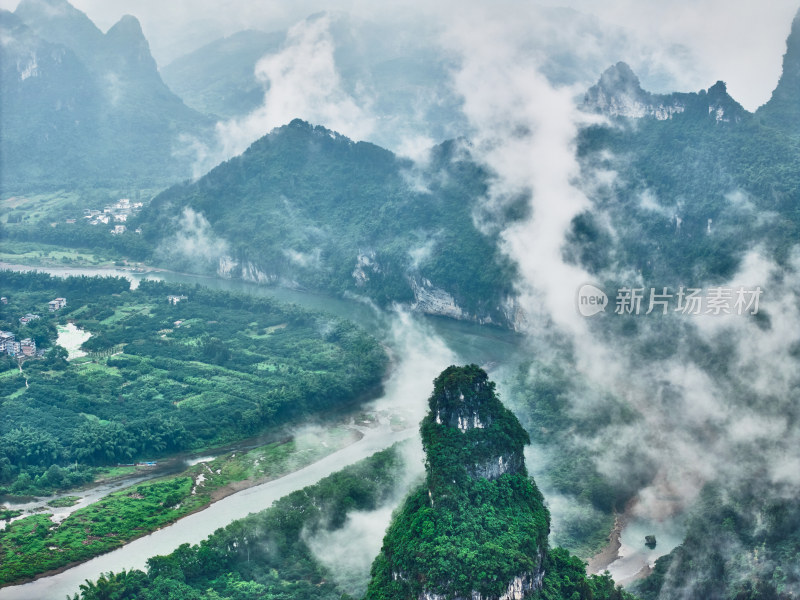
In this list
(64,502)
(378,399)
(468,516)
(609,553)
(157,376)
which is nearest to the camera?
(468,516)

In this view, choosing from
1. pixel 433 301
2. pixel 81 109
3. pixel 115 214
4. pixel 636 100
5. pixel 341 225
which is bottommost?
pixel 433 301

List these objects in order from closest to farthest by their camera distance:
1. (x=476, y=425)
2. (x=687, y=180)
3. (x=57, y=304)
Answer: (x=476, y=425), (x=687, y=180), (x=57, y=304)

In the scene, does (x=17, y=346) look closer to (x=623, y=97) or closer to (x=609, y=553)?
(x=609, y=553)

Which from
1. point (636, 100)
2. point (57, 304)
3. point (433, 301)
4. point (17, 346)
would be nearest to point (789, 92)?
point (636, 100)

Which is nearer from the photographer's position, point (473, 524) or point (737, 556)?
point (473, 524)

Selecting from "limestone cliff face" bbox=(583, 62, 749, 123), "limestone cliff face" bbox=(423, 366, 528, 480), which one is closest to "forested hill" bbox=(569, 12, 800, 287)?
"limestone cliff face" bbox=(583, 62, 749, 123)

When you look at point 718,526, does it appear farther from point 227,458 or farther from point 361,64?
point 361,64
